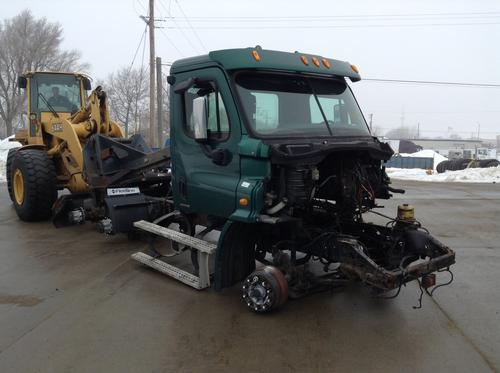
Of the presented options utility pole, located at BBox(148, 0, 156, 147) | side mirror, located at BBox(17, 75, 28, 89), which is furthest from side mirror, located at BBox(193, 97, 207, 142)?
utility pole, located at BBox(148, 0, 156, 147)

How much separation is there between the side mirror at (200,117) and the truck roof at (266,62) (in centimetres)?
43

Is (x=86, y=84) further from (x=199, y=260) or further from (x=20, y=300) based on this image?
(x=199, y=260)

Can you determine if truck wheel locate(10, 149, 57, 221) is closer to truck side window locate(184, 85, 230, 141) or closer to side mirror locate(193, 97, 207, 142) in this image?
truck side window locate(184, 85, 230, 141)

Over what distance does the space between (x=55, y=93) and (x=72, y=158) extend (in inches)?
90.6

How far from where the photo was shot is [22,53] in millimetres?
43406

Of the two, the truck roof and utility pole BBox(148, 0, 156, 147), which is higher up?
utility pole BBox(148, 0, 156, 147)

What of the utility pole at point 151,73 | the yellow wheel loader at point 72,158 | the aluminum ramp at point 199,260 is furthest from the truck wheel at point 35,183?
the utility pole at point 151,73

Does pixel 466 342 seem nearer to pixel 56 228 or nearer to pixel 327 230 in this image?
pixel 327 230

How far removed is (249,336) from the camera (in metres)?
4.01

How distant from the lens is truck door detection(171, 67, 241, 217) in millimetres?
4480

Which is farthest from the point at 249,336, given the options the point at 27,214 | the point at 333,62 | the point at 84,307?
the point at 27,214

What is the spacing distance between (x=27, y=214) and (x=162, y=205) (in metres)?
3.56

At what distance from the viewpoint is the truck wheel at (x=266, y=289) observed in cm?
420

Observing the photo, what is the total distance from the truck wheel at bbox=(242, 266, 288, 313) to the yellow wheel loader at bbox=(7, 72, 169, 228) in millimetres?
2670
